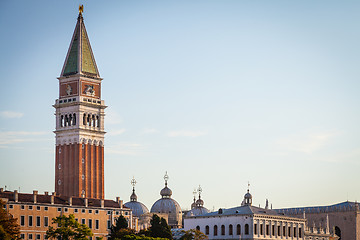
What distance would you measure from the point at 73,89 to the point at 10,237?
5042cm

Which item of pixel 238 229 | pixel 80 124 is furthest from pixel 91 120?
pixel 238 229

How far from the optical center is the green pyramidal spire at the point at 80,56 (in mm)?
132875

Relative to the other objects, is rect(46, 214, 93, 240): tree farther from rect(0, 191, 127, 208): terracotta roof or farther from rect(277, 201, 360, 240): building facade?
rect(277, 201, 360, 240): building facade

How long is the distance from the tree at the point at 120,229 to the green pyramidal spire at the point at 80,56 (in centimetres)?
3143

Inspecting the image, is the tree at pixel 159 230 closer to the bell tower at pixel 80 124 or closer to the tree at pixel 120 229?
the tree at pixel 120 229

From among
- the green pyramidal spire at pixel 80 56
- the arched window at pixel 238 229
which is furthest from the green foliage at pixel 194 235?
the green pyramidal spire at pixel 80 56

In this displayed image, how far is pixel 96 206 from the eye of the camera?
373ft

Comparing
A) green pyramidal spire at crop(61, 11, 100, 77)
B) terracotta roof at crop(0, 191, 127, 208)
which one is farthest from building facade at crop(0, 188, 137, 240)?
green pyramidal spire at crop(61, 11, 100, 77)

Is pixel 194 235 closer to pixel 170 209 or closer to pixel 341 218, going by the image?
pixel 170 209

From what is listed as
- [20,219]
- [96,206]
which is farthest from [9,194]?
[96,206]

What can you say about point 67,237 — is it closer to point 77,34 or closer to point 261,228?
point 261,228

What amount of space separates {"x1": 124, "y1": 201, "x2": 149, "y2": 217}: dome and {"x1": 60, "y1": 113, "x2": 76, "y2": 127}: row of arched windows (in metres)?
29.0

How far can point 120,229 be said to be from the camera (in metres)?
102

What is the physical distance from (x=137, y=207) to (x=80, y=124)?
32025 millimetres
